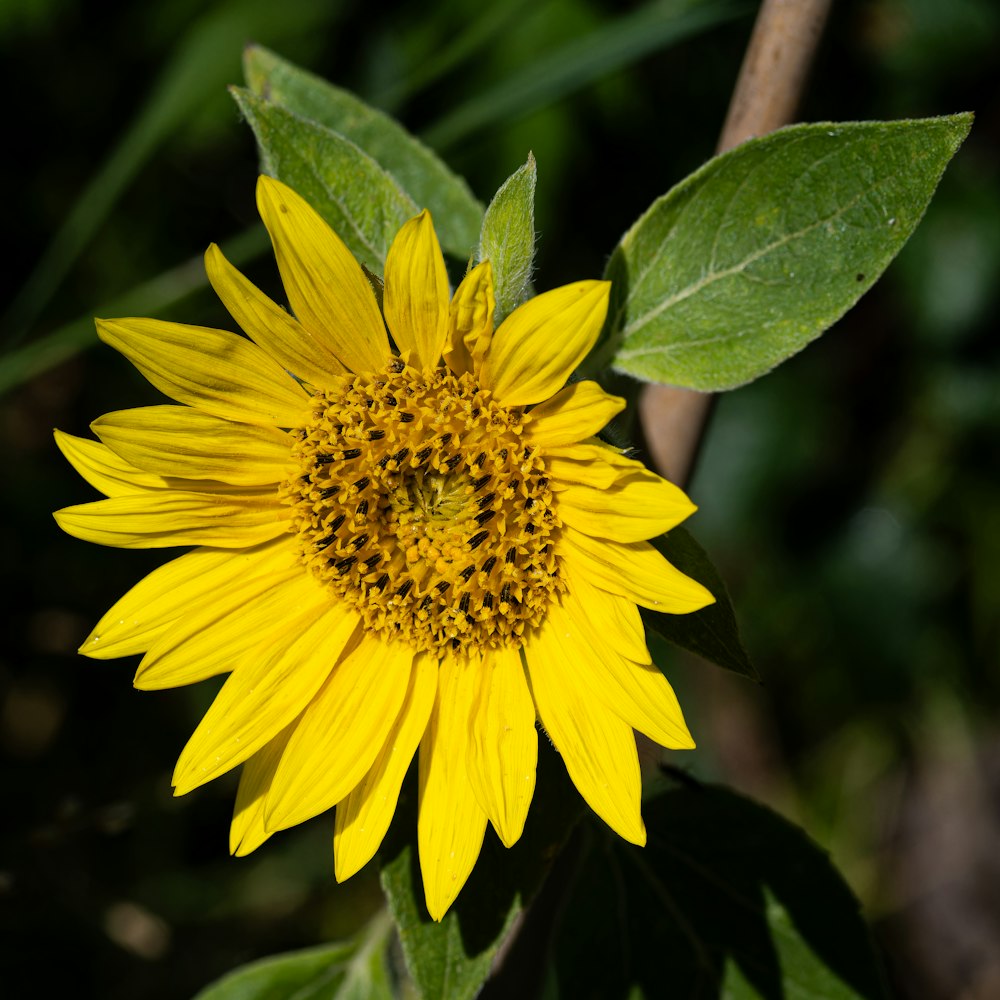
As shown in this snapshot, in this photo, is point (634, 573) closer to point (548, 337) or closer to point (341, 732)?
point (548, 337)

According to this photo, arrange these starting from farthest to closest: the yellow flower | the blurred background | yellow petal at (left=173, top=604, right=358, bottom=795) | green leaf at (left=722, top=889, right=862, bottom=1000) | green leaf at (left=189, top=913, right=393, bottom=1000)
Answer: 1. the blurred background
2. green leaf at (left=189, top=913, right=393, bottom=1000)
3. green leaf at (left=722, top=889, right=862, bottom=1000)
4. yellow petal at (left=173, top=604, right=358, bottom=795)
5. the yellow flower

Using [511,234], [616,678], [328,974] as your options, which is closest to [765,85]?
[511,234]

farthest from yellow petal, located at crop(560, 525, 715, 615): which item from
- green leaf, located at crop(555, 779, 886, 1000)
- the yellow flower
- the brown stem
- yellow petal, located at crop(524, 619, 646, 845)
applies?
green leaf, located at crop(555, 779, 886, 1000)

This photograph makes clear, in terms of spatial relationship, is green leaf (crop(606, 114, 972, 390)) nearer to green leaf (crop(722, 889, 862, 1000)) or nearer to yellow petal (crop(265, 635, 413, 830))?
yellow petal (crop(265, 635, 413, 830))

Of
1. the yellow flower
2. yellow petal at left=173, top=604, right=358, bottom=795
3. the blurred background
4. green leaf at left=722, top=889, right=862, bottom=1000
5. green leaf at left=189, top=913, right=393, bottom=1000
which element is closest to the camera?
the yellow flower

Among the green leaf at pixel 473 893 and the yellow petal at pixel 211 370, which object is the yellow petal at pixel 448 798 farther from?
the yellow petal at pixel 211 370
